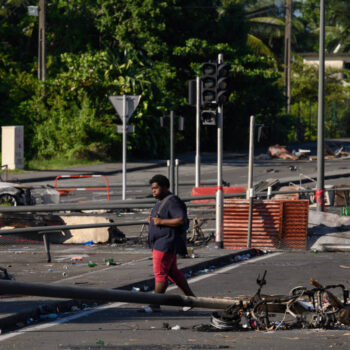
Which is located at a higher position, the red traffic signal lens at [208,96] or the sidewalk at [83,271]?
the red traffic signal lens at [208,96]

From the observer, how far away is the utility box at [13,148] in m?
39.1

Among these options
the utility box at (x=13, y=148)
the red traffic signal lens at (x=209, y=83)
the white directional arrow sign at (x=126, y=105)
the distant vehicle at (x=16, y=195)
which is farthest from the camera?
the utility box at (x=13, y=148)

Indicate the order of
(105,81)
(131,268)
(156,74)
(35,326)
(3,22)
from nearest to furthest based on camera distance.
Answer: (35,326)
(131,268)
(105,81)
(156,74)
(3,22)

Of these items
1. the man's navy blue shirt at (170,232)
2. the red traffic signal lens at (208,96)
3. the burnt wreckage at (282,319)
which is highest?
the red traffic signal lens at (208,96)

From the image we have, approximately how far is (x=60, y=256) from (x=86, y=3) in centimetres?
3740

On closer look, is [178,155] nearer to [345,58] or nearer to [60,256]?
[60,256]

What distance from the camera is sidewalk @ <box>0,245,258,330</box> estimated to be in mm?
10031

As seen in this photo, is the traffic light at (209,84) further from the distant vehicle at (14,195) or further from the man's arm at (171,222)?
the distant vehicle at (14,195)

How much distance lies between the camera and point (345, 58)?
88875 millimetres

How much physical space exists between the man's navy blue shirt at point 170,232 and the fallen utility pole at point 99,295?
928 millimetres

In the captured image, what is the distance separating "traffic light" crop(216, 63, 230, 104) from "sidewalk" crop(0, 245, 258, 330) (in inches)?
112

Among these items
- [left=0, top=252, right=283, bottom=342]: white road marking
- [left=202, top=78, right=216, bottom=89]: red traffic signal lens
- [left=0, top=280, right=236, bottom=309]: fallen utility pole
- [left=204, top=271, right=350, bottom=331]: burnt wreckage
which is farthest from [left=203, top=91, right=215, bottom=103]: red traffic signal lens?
[left=204, top=271, right=350, bottom=331]: burnt wreckage

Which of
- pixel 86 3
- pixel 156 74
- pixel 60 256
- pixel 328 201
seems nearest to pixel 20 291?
pixel 60 256

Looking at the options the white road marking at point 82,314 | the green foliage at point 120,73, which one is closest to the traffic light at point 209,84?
the white road marking at point 82,314
